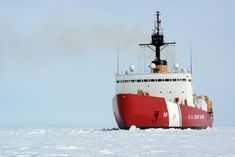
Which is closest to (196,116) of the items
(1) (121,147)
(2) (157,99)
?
(2) (157,99)

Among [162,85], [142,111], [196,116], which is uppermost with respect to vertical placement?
[162,85]

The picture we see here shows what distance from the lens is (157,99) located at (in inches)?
1325

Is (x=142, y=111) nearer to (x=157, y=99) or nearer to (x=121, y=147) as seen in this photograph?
(x=157, y=99)

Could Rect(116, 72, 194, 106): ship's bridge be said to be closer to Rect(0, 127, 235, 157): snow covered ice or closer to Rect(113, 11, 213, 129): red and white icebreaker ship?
Rect(113, 11, 213, 129): red and white icebreaker ship

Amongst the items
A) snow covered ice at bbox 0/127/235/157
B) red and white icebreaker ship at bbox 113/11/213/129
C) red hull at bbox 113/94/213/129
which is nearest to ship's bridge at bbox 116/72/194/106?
red and white icebreaker ship at bbox 113/11/213/129

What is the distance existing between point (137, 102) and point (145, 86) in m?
4.35

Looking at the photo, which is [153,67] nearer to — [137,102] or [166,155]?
[137,102]

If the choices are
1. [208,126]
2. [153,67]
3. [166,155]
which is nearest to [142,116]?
[153,67]

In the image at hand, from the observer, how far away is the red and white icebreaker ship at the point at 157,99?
33125 mm

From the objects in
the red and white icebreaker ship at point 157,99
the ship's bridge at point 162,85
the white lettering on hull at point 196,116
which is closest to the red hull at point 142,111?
the red and white icebreaker ship at point 157,99

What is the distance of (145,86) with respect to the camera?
37.0 metres

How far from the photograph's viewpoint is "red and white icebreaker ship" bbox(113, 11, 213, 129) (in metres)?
33.1

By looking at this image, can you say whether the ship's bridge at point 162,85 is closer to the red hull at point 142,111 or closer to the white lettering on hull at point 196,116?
the white lettering on hull at point 196,116

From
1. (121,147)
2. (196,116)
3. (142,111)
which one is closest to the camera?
(121,147)
